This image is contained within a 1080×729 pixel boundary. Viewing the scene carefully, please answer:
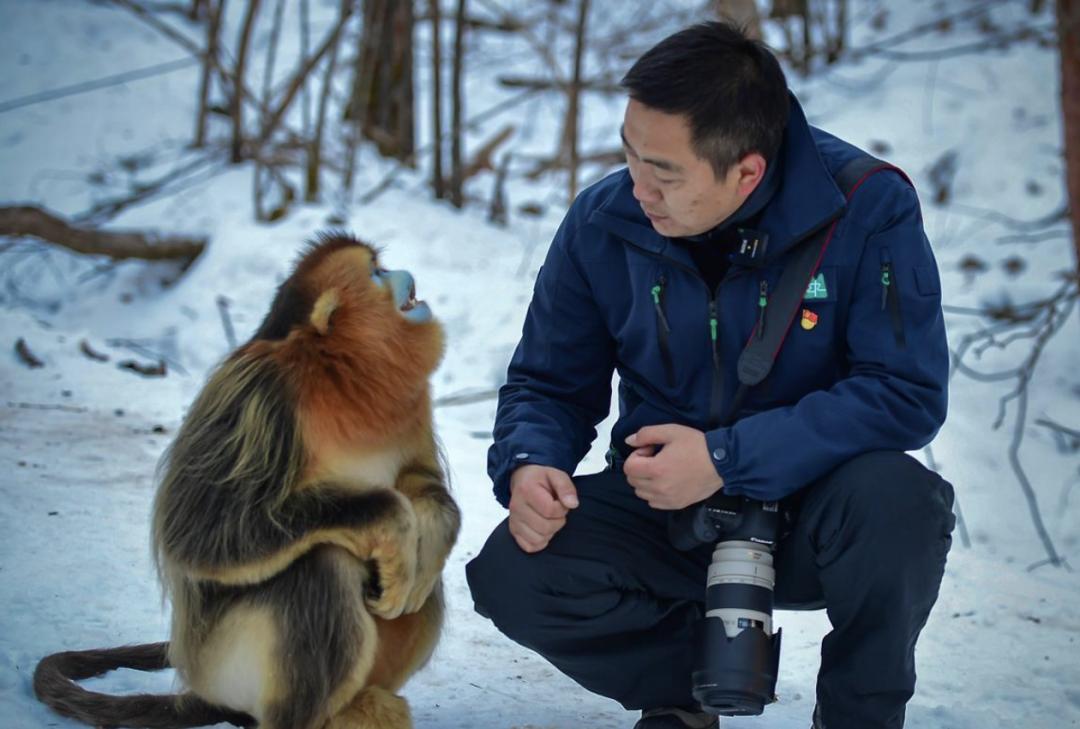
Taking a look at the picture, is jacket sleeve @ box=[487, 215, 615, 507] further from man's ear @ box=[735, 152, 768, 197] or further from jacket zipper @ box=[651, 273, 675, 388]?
man's ear @ box=[735, 152, 768, 197]

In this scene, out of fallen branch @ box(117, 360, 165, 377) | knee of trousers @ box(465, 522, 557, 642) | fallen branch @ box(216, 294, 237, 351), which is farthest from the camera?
fallen branch @ box(216, 294, 237, 351)

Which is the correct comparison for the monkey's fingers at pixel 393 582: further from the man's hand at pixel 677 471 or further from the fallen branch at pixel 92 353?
the fallen branch at pixel 92 353

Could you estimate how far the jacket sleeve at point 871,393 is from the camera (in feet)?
6.77

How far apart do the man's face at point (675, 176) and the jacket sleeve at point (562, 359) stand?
268mm

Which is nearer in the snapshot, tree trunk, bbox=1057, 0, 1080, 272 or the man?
the man

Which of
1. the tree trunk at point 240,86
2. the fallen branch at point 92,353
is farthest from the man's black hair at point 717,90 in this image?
the tree trunk at point 240,86

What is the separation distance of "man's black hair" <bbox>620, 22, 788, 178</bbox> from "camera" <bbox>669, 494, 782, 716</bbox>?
0.64m

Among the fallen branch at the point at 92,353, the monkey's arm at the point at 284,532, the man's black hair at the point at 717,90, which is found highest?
the man's black hair at the point at 717,90

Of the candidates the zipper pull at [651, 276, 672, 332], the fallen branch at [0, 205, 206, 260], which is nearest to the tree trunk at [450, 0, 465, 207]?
the fallen branch at [0, 205, 206, 260]

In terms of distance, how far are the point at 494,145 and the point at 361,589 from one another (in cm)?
638

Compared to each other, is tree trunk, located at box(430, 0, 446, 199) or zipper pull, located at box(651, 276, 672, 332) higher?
zipper pull, located at box(651, 276, 672, 332)

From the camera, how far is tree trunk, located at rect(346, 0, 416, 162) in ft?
23.5

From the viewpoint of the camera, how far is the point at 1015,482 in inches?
195

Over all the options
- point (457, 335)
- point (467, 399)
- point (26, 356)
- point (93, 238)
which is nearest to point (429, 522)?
point (467, 399)
